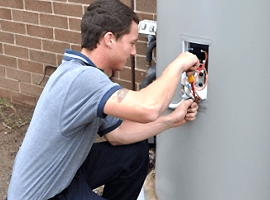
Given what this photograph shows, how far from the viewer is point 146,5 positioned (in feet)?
10.6

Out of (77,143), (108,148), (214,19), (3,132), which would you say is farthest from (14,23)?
(214,19)

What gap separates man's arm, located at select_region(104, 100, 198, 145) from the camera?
7.34 feet

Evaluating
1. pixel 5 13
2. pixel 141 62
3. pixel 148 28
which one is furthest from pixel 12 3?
pixel 148 28

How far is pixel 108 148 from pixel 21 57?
1.90 m

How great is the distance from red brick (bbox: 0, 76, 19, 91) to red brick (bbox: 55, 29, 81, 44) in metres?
0.77

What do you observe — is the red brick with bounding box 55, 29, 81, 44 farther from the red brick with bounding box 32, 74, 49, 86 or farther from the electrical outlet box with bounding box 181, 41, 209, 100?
the electrical outlet box with bounding box 181, 41, 209, 100

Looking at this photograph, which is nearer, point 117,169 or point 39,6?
point 117,169

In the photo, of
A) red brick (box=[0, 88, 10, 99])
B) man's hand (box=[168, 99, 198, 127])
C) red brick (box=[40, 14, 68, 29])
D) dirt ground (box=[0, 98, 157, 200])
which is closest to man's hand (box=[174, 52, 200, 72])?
man's hand (box=[168, 99, 198, 127])

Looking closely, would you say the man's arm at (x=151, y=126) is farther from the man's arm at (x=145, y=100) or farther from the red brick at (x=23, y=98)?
the red brick at (x=23, y=98)

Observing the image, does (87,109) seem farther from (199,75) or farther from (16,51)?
(16,51)

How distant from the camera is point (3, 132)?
3.98m

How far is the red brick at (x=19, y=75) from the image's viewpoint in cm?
420

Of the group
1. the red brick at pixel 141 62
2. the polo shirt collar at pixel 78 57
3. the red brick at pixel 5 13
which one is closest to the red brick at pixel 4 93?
the red brick at pixel 5 13

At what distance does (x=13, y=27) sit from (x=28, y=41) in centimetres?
20
